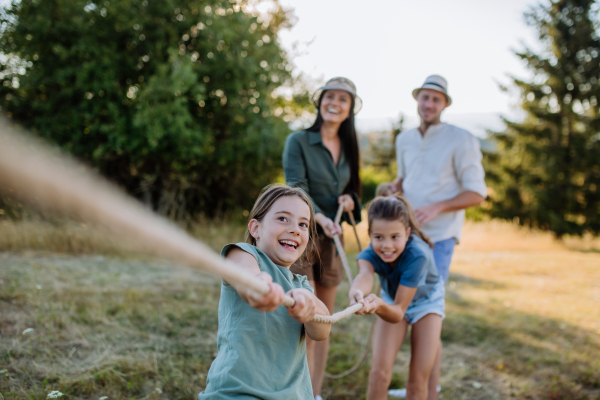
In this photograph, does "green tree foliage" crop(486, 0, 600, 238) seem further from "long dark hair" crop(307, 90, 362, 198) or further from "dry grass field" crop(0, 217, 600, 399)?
"long dark hair" crop(307, 90, 362, 198)

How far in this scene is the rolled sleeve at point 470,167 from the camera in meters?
3.13

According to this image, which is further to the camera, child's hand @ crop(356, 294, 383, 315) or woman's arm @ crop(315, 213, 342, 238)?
woman's arm @ crop(315, 213, 342, 238)

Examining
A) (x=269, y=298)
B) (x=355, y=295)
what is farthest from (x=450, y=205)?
(x=269, y=298)

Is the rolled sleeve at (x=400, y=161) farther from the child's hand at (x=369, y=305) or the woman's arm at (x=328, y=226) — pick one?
the child's hand at (x=369, y=305)

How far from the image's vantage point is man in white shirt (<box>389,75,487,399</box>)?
10.2ft

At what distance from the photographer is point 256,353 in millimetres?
1651

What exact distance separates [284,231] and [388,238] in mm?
948

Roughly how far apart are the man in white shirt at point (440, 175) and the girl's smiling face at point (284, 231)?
135 centimetres

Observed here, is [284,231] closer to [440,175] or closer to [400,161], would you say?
[440,175]

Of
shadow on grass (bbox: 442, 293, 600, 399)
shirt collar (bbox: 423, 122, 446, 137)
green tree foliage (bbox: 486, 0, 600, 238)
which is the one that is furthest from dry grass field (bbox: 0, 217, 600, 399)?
green tree foliage (bbox: 486, 0, 600, 238)

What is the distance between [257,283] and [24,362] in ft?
8.48

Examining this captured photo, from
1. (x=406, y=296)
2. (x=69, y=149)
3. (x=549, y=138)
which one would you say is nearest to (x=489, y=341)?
(x=406, y=296)

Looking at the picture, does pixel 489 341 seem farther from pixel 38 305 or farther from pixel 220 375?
pixel 38 305

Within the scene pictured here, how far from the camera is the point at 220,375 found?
1.60m
